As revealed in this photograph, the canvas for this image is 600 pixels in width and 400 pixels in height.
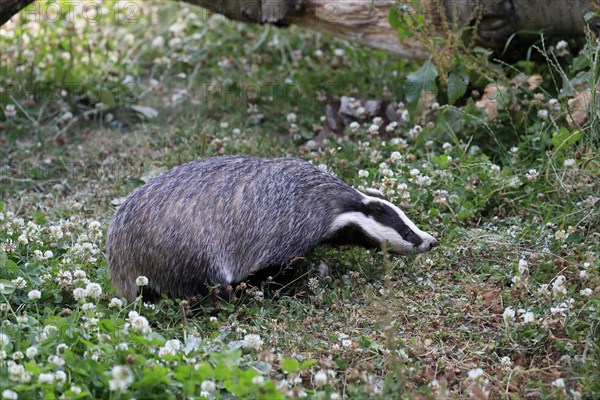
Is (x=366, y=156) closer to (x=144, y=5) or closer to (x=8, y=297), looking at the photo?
(x=8, y=297)

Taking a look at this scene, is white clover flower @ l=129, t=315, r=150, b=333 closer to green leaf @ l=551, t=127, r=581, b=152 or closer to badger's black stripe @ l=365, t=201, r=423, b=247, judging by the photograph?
badger's black stripe @ l=365, t=201, r=423, b=247

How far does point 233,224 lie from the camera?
15.0 ft

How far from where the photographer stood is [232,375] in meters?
3.36

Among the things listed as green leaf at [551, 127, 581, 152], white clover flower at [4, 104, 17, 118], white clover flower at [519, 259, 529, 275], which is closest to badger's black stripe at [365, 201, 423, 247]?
white clover flower at [519, 259, 529, 275]

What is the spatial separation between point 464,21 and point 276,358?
3.48 metres

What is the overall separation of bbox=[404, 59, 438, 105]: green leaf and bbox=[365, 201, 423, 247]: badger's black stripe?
1.76m

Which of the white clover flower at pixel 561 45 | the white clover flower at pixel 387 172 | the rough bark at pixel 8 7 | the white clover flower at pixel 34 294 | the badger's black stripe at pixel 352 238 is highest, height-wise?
the rough bark at pixel 8 7

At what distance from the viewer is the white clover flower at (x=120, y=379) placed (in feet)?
10.5

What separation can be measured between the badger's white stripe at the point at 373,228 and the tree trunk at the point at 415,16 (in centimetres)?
194

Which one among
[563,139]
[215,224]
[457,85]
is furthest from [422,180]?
[215,224]

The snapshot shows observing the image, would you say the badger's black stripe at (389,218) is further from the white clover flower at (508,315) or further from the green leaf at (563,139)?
the green leaf at (563,139)

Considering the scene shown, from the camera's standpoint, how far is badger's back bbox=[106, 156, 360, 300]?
14.7 feet

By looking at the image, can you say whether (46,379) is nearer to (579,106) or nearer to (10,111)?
(579,106)

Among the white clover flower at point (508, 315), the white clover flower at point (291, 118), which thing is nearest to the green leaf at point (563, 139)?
the white clover flower at point (508, 315)
